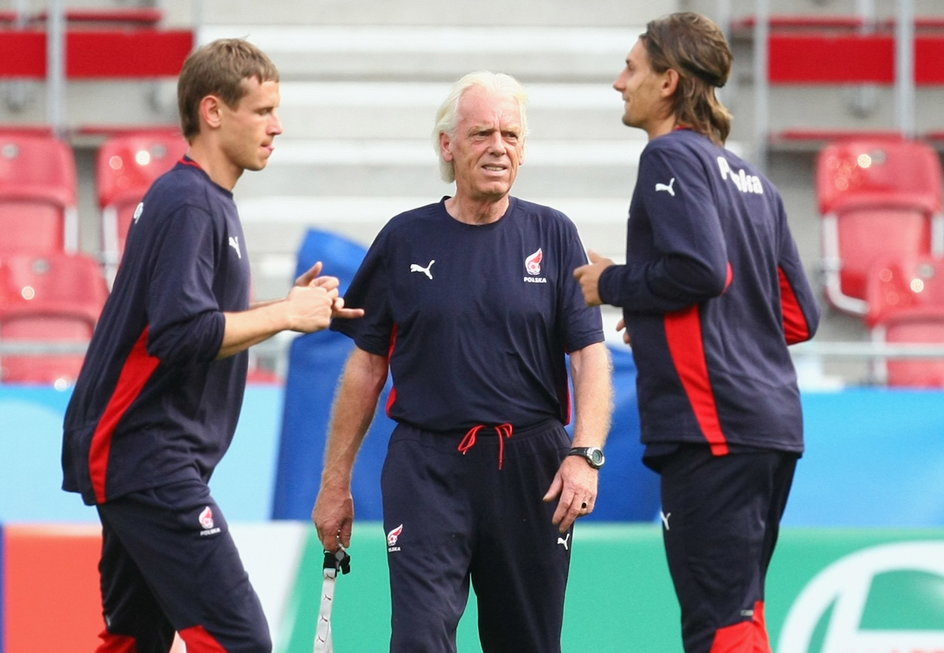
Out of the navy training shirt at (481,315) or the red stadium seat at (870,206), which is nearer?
the navy training shirt at (481,315)

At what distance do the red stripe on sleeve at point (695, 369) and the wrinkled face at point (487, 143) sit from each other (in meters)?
0.56

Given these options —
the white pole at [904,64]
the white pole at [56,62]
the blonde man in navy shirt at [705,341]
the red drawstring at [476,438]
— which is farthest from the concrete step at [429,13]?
the red drawstring at [476,438]

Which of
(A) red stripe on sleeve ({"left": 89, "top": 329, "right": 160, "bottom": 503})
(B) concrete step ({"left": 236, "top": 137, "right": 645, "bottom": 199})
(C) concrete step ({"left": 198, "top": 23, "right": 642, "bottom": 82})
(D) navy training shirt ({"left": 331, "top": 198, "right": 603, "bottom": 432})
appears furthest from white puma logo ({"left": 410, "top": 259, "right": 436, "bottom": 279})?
(C) concrete step ({"left": 198, "top": 23, "right": 642, "bottom": 82})

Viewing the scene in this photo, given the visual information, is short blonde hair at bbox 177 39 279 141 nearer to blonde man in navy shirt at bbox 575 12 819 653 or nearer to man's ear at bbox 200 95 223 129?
man's ear at bbox 200 95 223 129

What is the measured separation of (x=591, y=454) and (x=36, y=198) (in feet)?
21.1

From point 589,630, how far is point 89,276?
456 centimetres

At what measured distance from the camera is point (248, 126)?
3812mm

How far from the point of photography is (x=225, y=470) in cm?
637

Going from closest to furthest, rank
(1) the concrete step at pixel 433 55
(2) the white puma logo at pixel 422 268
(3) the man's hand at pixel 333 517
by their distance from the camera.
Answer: (2) the white puma logo at pixel 422 268, (3) the man's hand at pixel 333 517, (1) the concrete step at pixel 433 55

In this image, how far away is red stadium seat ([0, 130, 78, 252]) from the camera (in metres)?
9.42

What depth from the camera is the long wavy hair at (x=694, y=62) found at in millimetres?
3662

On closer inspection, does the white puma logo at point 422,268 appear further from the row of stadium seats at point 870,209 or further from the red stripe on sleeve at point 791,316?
the row of stadium seats at point 870,209

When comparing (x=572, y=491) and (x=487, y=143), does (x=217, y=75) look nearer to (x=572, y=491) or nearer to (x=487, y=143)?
(x=487, y=143)

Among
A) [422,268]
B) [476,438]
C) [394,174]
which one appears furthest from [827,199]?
[476,438]
